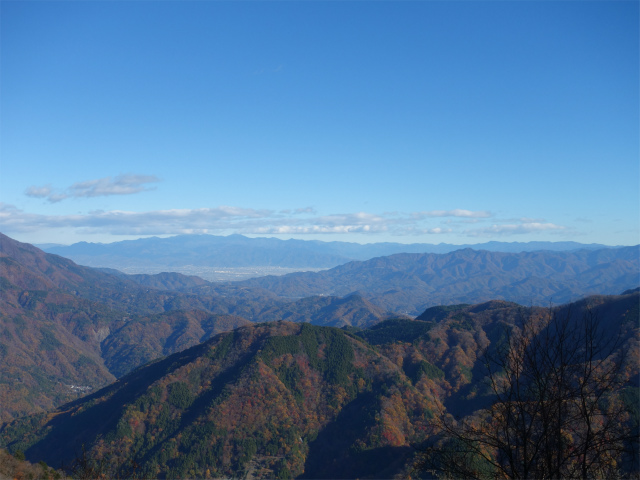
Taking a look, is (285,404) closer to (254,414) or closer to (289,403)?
(289,403)

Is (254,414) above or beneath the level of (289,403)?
beneath

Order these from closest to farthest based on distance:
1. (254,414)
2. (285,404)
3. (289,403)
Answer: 1. (254,414)
2. (285,404)
3. (289,403)

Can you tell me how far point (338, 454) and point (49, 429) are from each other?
65.8 m

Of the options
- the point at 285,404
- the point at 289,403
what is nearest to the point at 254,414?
the point at 285,404

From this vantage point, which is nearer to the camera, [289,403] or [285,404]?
[285,404]

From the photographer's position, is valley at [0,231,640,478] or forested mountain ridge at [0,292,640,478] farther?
forested mountain ridge at [0,292,640,478]

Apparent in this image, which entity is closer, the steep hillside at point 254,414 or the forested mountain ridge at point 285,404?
the steep hillside at point 254,414

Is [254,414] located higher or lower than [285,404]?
lower

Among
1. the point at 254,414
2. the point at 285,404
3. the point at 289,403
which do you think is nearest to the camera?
the point at 254,414

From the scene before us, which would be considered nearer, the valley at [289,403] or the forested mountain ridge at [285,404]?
the valley at [289,403]

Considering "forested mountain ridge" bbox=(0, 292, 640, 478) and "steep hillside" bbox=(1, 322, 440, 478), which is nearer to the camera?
"steep hillside" bbox=(1, 322, 440, 478)

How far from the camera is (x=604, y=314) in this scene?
342ft

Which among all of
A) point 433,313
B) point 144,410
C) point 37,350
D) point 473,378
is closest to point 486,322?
point 473,378

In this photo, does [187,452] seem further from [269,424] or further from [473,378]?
[473,378]
